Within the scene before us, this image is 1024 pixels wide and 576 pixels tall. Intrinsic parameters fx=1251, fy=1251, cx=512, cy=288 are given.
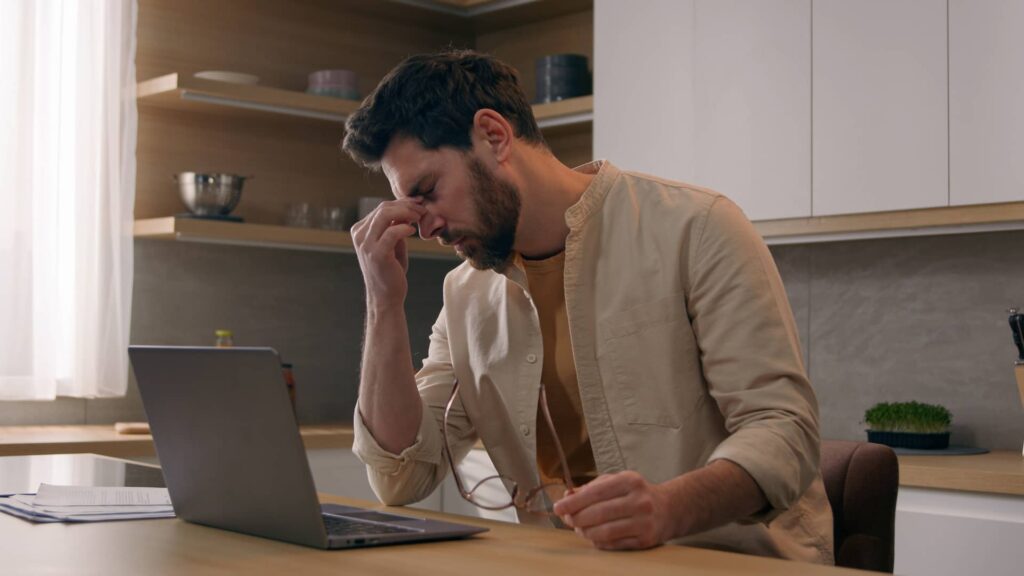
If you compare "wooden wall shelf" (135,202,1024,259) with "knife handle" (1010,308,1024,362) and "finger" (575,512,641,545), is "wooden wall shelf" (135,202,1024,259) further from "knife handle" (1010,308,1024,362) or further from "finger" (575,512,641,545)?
"finger" (575,512,641,545)

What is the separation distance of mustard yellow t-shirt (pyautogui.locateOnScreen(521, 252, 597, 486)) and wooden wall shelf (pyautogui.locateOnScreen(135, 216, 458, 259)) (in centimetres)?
184

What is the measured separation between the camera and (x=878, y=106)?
121 inches

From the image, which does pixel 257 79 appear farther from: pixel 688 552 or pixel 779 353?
pixel 688 552

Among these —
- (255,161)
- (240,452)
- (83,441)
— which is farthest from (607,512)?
(255,161)

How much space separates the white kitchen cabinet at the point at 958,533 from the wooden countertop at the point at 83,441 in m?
1.38

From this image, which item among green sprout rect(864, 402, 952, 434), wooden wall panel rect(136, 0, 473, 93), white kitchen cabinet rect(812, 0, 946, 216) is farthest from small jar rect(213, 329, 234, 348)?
green sprout rect(864, 402, 952, 434)

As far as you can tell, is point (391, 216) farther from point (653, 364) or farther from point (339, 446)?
point (339, 446)

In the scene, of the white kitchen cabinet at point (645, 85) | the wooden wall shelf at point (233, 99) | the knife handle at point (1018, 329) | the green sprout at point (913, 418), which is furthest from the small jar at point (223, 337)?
the knife handle at point (1018, 329)

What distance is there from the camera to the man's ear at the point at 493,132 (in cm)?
183

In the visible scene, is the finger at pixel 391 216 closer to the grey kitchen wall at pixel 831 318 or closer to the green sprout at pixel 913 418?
the green sprout at pixel 913 418

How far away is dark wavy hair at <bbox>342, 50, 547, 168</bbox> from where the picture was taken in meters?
1.80

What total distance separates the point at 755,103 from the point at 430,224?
1.73 meters

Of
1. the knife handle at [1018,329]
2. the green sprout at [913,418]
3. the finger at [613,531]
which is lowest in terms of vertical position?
the green sprout at [913,418]

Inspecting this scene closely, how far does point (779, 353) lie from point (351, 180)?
115 inches
